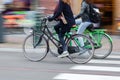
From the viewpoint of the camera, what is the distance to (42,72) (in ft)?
32.4

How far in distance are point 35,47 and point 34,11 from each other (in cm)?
512

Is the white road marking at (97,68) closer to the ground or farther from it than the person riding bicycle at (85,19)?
closer to the ground

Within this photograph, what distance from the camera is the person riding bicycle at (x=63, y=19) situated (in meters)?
10.8

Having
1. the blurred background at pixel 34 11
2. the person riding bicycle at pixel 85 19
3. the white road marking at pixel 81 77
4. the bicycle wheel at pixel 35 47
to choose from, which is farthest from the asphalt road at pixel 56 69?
the blurred background at pixel 34 11

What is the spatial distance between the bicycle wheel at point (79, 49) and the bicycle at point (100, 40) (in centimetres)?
40

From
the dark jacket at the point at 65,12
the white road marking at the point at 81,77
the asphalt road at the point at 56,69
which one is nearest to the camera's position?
the white road marking at the point at 81,77

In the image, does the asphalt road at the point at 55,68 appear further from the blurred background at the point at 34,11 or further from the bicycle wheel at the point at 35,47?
the blurred background at the point at 34,11

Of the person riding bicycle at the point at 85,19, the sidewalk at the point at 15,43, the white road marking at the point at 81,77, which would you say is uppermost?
the person riding bicycle at the point at 85,19

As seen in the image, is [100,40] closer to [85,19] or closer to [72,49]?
[85,19]

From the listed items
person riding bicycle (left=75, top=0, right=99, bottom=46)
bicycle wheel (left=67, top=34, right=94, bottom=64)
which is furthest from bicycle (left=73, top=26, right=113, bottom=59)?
bicycle wheel (left=67, top=34, right=94, bottom=64)

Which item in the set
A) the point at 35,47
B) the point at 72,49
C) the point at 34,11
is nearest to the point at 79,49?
the point at 72,49

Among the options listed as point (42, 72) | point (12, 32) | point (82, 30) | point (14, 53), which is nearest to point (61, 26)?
point (82, 30)

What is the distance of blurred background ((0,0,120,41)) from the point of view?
16.7m

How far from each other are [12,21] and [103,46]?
6.78 meters
